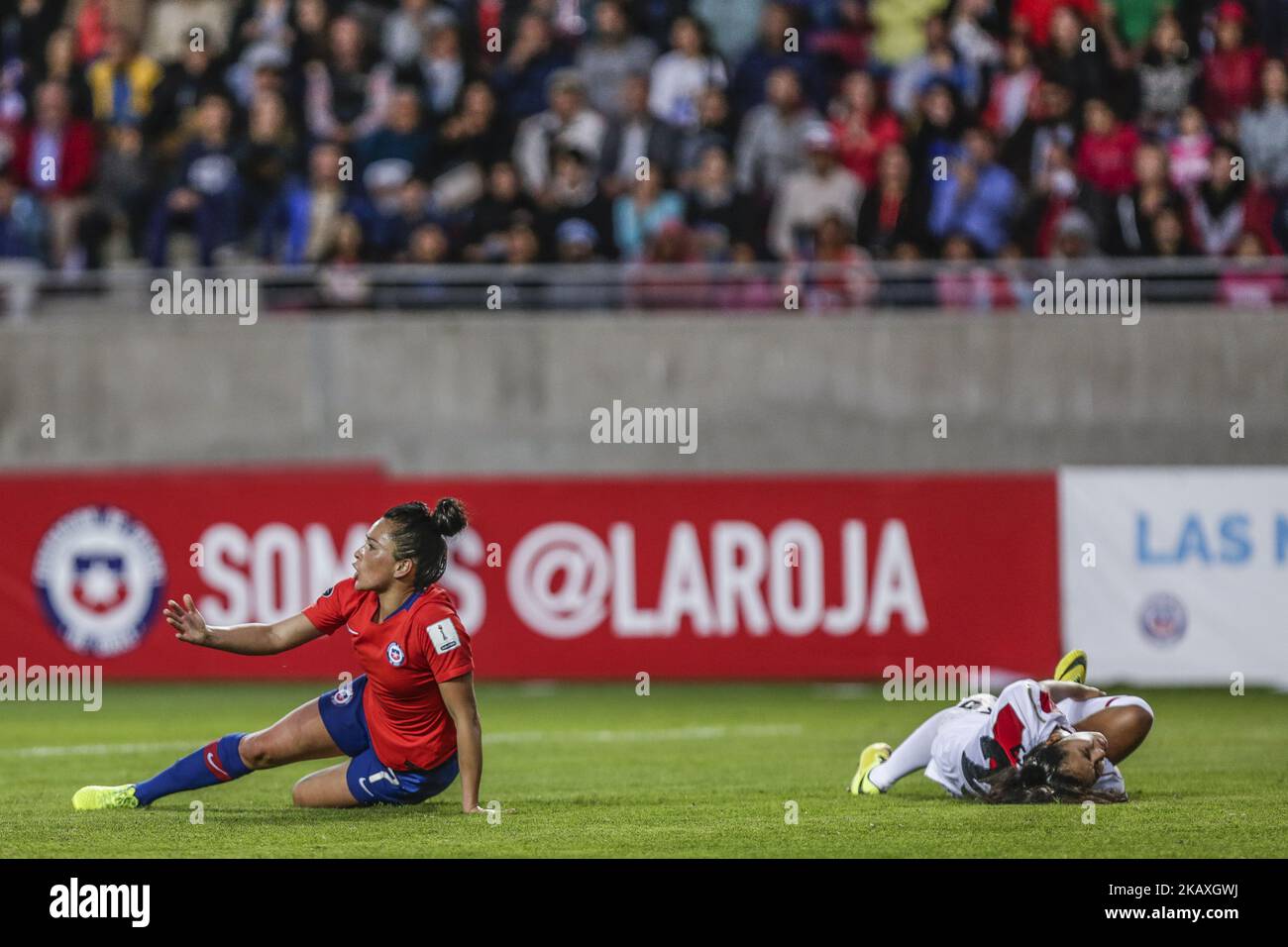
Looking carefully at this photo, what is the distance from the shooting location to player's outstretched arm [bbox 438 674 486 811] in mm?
9094

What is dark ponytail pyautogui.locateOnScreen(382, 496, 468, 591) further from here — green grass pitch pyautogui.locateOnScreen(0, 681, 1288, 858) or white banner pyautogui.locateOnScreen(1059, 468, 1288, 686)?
white banner pyautogui.locateOnScreen(1059, 468, 1288, 686)

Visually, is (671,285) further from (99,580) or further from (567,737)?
(567,737)

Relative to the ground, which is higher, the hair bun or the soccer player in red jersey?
the hair bun

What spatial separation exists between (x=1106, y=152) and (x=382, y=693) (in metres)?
11.0

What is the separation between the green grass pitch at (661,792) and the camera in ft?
28.4

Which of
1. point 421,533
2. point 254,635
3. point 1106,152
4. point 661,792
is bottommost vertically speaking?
point 661,792

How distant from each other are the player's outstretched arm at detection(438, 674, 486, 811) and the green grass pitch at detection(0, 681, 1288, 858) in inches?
8.7

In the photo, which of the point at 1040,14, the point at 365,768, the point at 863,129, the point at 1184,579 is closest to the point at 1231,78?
the point at 1040,14

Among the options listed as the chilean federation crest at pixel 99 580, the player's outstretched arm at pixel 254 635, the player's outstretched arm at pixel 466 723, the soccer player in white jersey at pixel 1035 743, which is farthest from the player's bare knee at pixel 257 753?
the chilean federation crest at pixel 99 580

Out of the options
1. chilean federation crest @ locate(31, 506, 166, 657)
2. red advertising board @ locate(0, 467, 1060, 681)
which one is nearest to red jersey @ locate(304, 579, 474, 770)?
red advertising board @ locate(0, 467, 1060, 681)

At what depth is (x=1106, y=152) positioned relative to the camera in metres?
18.4

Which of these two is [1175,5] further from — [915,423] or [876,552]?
[876,552]

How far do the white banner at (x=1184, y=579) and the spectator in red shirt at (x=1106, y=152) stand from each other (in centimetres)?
280
